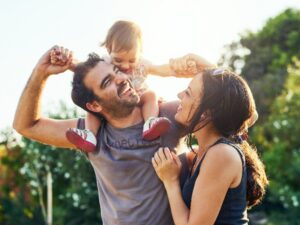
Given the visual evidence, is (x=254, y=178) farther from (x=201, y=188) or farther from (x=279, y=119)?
(x=279, y=119)

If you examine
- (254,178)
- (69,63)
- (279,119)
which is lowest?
Result: (279,119)

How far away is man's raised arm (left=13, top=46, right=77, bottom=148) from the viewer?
12.4ft

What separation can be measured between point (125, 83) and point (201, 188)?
0.80 metres

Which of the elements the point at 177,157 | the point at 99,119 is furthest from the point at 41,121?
the point at 177,157

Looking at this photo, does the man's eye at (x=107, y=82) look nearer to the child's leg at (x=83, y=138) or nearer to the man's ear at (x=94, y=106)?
the man's ear at (x=94, y=106)

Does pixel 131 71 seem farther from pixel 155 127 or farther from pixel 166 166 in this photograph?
pixel 166 166

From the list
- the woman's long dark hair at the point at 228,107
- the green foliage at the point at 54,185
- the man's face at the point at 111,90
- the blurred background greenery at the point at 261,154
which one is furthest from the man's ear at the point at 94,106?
the green foliage at the point at 54,185

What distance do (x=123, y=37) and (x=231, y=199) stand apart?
4.66ft

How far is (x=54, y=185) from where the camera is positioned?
32938 millimetres

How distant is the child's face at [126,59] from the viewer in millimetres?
3996

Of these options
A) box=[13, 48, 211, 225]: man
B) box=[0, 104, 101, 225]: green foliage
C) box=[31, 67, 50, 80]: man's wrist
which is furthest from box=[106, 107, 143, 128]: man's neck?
box=[0, 104, 101, 225]: green foliage

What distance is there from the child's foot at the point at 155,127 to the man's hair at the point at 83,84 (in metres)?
0.34

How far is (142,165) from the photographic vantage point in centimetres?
356

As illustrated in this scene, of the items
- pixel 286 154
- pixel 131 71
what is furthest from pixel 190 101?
pixel 286 154
